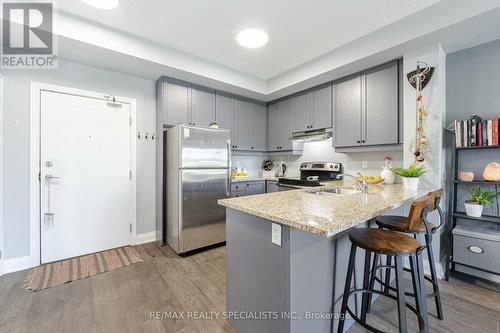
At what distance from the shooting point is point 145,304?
1859mm

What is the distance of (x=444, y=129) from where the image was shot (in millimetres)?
2416

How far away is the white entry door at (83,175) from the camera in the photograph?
8.47 feet

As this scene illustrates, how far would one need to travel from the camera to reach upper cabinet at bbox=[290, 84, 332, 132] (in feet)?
11.1

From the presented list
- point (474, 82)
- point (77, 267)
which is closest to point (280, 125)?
point (474, 82)

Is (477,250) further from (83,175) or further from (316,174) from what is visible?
(83,175)

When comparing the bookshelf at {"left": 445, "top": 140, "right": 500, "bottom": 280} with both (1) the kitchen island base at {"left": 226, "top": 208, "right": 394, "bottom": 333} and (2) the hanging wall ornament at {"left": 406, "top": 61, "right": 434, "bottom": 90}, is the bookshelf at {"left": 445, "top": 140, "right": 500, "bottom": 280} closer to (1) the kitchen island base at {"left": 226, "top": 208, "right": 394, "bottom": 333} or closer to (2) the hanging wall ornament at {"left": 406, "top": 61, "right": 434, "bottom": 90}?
(2) the hanging wall ornament at {"left": 406, "top": 61, "right": 434, "bottom": 90}

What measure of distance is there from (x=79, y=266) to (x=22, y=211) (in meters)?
0.89

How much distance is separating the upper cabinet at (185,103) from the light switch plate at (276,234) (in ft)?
8.32

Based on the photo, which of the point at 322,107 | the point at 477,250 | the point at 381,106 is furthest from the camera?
the point at 322,107

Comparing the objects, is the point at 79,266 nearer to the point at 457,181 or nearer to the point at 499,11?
the point at 457,181

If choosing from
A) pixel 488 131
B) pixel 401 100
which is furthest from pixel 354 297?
pixel 401 100

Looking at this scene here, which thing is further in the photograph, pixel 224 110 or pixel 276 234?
pixel 224 110

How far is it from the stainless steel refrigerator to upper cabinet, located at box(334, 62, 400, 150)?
5.71 ft

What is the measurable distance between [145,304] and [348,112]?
328 centimetres
